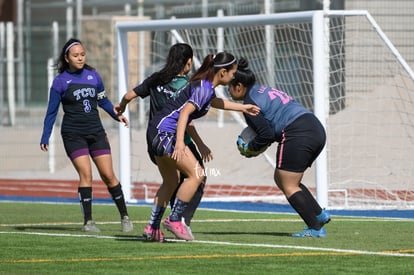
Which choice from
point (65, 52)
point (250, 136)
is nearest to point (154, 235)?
point (250, 136)

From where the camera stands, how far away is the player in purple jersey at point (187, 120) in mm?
11422

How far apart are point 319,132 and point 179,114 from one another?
1479 mm

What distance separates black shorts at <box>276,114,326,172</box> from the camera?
39.7 feet

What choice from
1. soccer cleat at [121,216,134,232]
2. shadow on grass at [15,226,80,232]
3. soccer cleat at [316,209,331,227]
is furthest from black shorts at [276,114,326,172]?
shadow on grass at [15,226,80,232]

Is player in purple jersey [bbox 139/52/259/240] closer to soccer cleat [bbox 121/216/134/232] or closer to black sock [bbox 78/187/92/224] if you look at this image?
soccer cleat [bbox 121/216/134/232]

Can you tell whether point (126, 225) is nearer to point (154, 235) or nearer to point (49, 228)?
point (49, 228)

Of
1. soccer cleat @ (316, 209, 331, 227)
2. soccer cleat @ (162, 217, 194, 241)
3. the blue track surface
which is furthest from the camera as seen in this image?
the blue track surface

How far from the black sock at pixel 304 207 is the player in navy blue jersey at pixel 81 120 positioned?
215 cm

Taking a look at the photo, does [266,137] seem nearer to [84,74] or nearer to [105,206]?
[84,74]

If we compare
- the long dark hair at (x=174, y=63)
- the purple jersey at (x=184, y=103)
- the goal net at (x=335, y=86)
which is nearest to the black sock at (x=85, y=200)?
the long dark hair at (x=174, y=63)

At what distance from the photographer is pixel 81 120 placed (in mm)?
13562

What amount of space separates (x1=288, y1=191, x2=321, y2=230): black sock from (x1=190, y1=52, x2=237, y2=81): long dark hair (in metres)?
1.41

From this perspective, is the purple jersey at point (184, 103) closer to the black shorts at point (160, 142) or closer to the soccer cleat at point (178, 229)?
the black shorts at point (160, 142)

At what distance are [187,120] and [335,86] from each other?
822 cm
